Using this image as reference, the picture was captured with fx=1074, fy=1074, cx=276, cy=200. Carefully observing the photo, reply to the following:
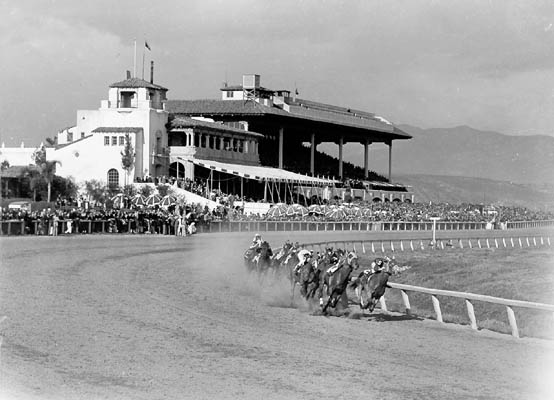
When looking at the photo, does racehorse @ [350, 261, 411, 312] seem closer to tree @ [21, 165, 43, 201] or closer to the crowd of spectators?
the crowd of spectators

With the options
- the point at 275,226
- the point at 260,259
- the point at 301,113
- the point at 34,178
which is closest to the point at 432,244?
the point at 275,226

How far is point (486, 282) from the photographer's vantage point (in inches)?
1030

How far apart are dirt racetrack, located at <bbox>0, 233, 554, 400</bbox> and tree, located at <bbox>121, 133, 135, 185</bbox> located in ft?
136

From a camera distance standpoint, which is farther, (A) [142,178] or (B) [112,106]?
(B) [112,106]

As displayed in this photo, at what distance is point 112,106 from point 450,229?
24.0 meters

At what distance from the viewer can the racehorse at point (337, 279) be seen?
1956 cm

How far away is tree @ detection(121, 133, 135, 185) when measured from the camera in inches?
2623

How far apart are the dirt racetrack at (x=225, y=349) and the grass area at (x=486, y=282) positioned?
1.15m

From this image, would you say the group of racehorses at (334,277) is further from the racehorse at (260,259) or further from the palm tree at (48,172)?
the palm tree at (48,172)

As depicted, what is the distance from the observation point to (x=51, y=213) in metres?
45.6

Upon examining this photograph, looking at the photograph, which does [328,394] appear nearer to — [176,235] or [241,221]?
[176,235]

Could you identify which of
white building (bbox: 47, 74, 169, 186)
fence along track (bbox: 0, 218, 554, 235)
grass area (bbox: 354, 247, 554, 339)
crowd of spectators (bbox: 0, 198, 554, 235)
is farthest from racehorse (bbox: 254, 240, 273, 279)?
white building (bbox: 47, 74, 169, 186)

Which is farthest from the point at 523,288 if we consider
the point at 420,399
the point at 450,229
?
the point at 450,229

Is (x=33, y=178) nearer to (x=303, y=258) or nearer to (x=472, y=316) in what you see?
(x=303, y=258)
